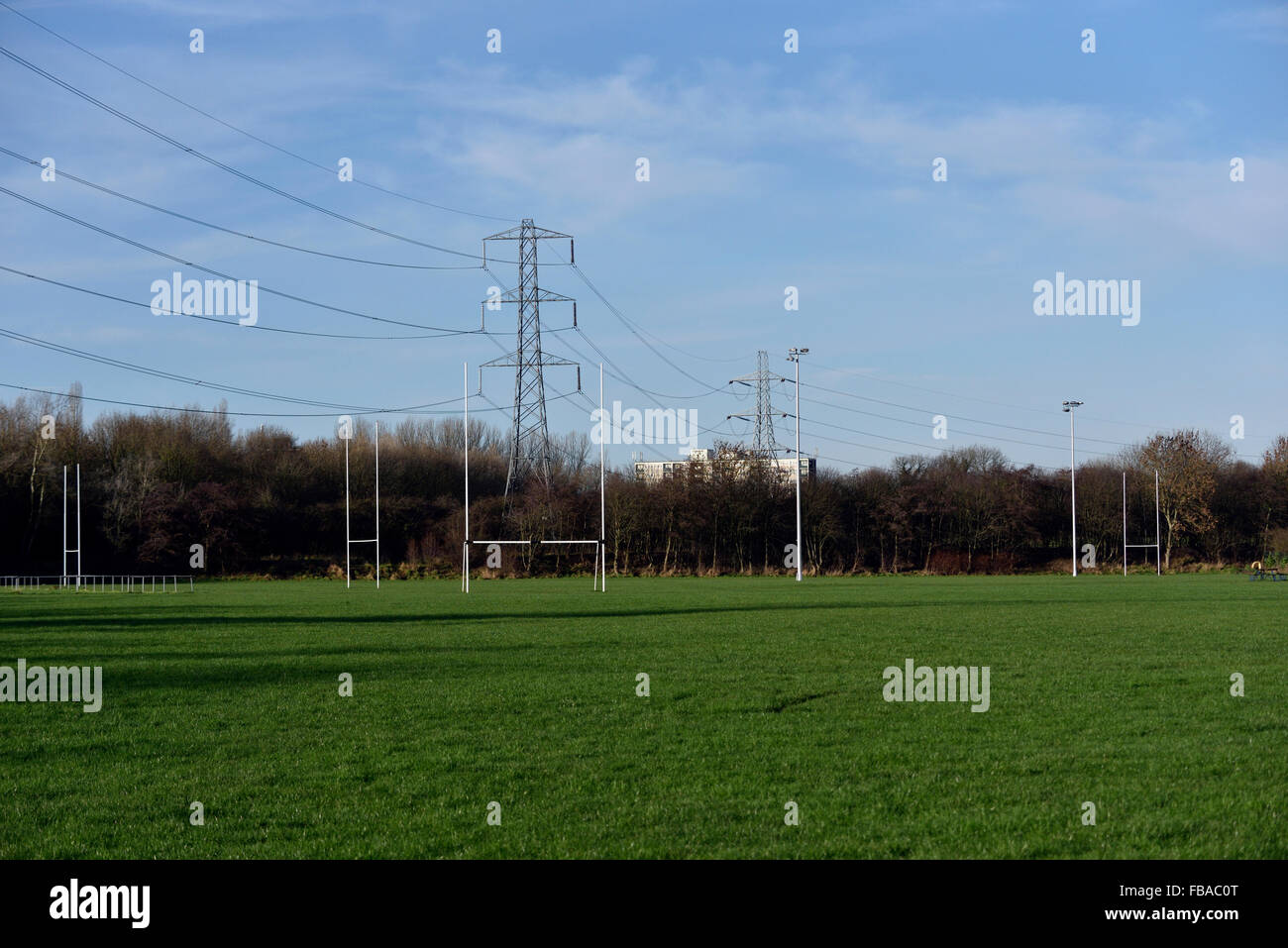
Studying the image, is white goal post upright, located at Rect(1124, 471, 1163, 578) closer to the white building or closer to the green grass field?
the white building

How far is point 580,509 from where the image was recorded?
6228 cm

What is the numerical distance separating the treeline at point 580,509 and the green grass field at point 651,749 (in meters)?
42.4

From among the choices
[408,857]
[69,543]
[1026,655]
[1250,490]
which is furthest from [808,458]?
[408,857]

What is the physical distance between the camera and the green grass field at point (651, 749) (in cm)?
668

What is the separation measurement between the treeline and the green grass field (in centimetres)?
4241

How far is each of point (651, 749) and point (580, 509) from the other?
174 feet

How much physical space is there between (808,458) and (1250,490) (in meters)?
30.5

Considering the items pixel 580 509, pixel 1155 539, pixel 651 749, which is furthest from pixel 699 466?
pixel 651 749

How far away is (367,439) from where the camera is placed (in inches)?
3068

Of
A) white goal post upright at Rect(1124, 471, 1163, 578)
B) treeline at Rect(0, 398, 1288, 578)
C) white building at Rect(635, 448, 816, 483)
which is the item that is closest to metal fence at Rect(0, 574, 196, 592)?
treeline at Rect(0, 398, 1288, 578)

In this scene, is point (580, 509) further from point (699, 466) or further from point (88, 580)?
point (88, 580)

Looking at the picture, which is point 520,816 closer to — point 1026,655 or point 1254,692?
point 1254,692

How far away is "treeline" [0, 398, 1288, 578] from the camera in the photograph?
60.4 metres
